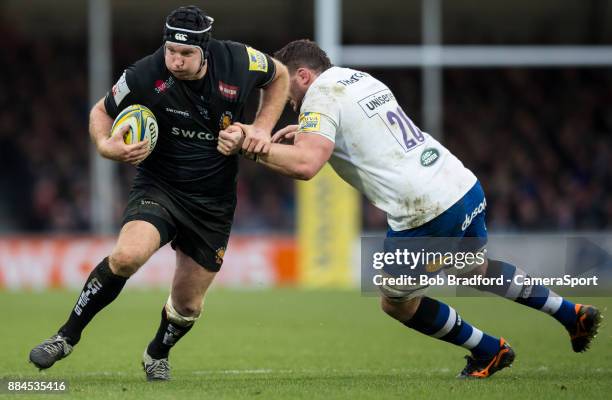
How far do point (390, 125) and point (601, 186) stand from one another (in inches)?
543

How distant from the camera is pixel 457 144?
2111 cm

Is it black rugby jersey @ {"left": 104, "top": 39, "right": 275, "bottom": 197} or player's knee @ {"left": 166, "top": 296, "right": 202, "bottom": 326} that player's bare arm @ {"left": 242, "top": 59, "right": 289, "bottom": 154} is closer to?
black rugby jersey @ {"left": 104, "top": 39, "right": 275, "bottom": 197}

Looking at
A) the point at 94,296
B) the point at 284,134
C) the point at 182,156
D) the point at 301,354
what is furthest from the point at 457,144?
the point at 94,296

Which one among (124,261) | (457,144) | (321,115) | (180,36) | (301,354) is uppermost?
(180,36)

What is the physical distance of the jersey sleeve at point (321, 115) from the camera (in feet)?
20.5

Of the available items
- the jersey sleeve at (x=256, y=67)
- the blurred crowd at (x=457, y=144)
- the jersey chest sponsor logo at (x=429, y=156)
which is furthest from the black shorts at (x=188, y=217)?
the blurred crowd at (x=457, y=144)

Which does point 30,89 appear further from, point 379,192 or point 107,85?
point 379,192

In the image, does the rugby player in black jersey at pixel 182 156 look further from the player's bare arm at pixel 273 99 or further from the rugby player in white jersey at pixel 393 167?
the rugby player in white jersey at pixel 393 167

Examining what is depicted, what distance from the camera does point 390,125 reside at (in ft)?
21.1

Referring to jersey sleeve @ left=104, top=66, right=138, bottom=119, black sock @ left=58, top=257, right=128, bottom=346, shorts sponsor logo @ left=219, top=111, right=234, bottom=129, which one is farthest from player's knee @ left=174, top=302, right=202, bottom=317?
jersey sleeve @ left=104, top=66, right=138, bottom=119

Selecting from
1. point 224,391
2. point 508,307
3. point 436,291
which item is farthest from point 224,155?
point 508,307

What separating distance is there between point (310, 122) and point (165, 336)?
1.79 meters

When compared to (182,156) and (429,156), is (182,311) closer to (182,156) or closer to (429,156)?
(182,156)

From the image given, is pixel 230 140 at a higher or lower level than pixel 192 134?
higher
